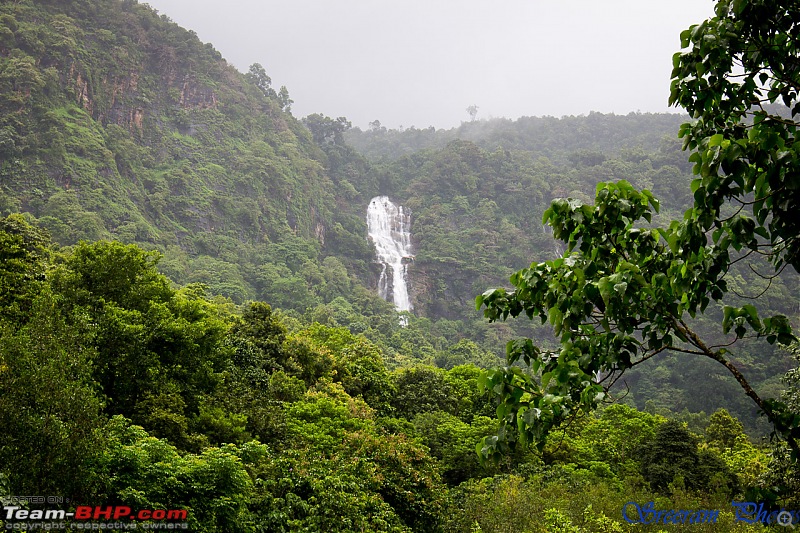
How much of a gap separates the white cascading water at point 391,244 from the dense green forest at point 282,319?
67.1 inches

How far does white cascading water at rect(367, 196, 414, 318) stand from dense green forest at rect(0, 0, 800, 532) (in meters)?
1.71

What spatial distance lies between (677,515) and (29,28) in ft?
202

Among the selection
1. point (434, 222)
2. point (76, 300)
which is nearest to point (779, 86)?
point (76, 300)

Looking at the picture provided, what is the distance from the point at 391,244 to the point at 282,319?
112ft

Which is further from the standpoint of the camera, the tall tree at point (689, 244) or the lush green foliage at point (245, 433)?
the lush green foliage at point (245, 433)

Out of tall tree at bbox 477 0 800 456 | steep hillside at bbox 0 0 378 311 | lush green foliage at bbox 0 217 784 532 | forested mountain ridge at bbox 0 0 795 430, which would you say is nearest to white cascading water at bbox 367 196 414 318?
forested mountain ridge at bbox 0 0 795 430

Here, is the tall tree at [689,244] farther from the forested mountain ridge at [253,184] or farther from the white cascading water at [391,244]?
the white cascading water at [391,244]

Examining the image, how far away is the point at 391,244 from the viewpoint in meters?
71.8

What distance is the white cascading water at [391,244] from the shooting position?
210 feet

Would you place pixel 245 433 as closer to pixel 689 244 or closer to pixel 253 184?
pixel 689 244

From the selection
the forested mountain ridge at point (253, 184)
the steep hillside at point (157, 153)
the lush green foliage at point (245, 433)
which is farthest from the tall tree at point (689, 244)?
the steep hillside at point (157, 153)

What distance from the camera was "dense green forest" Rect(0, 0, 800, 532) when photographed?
798 centimetres

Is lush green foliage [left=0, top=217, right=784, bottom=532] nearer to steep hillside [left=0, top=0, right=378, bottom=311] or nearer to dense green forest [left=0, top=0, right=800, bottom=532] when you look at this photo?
dense green forest [left=0, top=0, right=800, bottom=532]

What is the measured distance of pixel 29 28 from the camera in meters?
47.7
